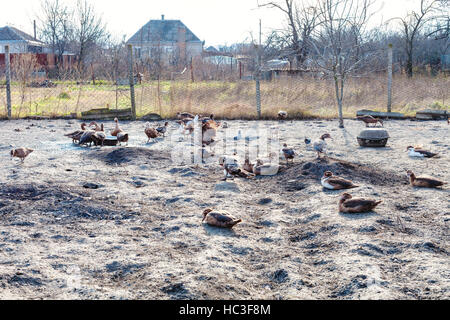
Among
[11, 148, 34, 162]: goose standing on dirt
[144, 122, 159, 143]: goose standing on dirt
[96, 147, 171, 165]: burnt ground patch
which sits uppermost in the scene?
[144, 122, 159, 143]: goose standing on dirt

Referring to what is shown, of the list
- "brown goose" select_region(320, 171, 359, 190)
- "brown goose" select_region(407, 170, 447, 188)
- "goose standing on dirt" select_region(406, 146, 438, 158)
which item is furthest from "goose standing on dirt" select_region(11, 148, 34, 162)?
"goose standing on dirt" select_region(406, 146, 438, 158)

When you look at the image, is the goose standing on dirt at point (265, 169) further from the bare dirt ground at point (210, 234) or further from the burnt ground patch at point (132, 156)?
the burnt ground patch at point (132, 156)

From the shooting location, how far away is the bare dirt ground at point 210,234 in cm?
435

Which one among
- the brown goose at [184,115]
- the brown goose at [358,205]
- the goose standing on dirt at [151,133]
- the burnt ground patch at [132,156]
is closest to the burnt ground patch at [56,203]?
the burnt ground patch at [132,156]

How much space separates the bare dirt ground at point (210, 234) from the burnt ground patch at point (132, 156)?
92 millimetres

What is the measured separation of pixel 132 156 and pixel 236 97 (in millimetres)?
11683

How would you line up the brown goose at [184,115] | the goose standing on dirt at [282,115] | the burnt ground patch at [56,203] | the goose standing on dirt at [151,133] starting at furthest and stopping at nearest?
the goose standing on dirt at [282,115], the brown goose at [184,115], the goose standing on dirt at [151,133], the burnt ground patch at [56,203]

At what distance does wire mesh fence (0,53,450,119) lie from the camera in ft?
61.6

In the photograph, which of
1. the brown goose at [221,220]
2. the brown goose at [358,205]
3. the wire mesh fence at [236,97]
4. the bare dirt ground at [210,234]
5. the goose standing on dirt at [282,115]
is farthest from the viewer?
the wire mesh fence at [236,97]

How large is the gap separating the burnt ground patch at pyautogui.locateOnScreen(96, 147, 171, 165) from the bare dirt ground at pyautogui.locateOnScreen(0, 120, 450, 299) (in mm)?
92

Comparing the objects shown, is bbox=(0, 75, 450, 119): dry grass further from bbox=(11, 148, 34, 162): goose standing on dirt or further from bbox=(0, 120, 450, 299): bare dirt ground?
bbox=(0, 120, 450, 299): bare dirt ground

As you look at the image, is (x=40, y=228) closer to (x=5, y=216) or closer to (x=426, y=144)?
(x=5, y=216)

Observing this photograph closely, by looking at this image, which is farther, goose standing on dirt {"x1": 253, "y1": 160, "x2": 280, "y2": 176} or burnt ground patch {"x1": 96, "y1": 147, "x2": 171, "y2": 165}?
burnt ground patch {"x1": 96, "y1": 147, "x2": 171, "y2": 165}
